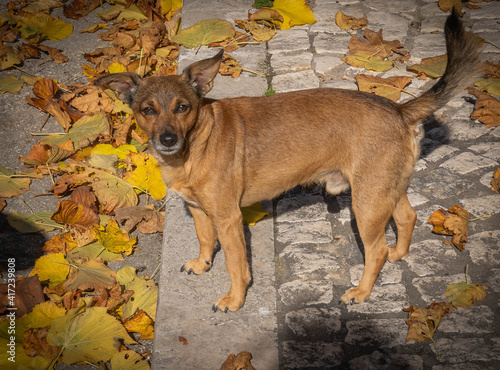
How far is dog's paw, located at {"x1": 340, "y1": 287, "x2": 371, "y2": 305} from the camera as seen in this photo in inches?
157

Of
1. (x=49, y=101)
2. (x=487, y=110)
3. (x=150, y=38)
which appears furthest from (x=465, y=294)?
(x=150, y=38)

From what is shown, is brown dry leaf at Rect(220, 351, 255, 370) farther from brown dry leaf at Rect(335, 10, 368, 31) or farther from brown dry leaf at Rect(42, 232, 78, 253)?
brown dry leaf at Rect(335, 10, 368, 31)

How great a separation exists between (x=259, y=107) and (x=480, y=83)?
3.34 meters

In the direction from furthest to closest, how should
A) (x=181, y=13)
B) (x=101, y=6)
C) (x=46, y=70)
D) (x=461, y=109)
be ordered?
(x=101, y=6), (x=181, y=13), (x=46, y=70), (x=461, y=109)

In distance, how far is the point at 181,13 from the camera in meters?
7.41

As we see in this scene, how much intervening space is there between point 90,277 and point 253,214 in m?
1.59

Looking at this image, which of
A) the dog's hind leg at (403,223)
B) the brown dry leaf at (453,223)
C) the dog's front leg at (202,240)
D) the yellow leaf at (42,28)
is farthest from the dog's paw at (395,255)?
the yellow leaf at (42,28)

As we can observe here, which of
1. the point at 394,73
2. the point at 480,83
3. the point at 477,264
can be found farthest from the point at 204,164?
the point at 480,83

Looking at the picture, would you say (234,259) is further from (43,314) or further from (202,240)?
(43,314)

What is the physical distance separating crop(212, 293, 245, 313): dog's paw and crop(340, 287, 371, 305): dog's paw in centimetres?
85

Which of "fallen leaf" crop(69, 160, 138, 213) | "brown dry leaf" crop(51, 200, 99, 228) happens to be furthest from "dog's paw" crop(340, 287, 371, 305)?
"brown dry leaf" crop(51, 200, 99, 228)

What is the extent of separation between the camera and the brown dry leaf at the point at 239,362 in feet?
11.3

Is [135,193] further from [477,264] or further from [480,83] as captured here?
[480,83]

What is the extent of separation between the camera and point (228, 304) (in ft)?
12.9
